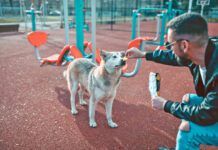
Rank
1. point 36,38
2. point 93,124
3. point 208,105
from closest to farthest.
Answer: point 208,105 → point 93,124 → point 36,38

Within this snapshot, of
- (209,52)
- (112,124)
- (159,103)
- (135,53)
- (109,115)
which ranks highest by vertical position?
(209,52)

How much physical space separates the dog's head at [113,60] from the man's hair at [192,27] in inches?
53.3

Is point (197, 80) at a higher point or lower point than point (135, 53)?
lower

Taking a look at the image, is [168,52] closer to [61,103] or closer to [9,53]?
[61,103]

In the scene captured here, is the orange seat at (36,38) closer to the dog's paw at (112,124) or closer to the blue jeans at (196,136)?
the dog's paw at (112,124)

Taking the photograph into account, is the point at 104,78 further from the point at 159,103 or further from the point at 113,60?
the point at 159,103

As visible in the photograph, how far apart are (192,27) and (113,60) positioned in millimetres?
1521

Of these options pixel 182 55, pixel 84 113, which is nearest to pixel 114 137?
pixel 84 113

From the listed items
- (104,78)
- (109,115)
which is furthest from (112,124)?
(104,78)

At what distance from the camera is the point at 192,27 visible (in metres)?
1.68

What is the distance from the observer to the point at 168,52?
2.65 meters

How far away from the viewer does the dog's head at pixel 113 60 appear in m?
3.03

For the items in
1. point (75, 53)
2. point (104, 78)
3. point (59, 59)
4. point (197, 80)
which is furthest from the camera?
point (59, 59)

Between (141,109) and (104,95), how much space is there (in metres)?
1.06
